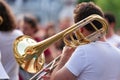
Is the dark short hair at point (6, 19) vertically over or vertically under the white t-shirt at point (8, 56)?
over

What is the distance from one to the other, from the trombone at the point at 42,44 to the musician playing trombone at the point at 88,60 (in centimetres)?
5

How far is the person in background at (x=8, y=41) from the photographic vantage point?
750 cm

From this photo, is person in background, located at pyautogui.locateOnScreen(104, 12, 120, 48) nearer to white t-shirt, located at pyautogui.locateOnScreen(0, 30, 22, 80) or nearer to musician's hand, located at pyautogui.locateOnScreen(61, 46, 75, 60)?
white t-shirt, located at pyautogui.locateOnScreen(0, 30, 22, 80)

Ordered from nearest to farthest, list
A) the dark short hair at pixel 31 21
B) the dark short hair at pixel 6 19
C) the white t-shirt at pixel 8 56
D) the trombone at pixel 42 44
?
1. the trombone at pixel 42 44
2. the white t-shirt at pixel 8 56
3. the dark short hair at pixel 6 19
4. the dark short hair at pixel 31 21

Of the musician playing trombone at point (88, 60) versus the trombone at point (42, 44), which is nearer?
the musician playing trombone at point (88, 60)

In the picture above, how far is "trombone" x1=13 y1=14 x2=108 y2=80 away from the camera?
584cm

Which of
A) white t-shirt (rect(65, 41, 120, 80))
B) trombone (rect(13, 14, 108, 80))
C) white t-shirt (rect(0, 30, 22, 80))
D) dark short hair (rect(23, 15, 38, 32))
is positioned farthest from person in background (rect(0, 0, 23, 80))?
dark short hair (rect(23, 15, 38, 32))

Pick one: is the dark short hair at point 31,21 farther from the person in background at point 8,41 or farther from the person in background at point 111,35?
the person in background at point 8,41

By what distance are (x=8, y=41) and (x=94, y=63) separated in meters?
1.98

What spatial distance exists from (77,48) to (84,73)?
232 mm

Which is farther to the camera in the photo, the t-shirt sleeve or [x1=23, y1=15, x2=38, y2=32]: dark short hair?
[x1=23, y1=15, x2=38, y2=32]: dark short hair

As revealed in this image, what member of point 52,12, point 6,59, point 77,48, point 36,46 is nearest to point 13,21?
point 6,59

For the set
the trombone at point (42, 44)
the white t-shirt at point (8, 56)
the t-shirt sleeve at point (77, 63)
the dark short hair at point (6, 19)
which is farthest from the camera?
the dark short hair at point (6, 19)

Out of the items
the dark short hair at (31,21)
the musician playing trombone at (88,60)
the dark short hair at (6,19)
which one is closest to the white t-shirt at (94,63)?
the musician playing trombone at (88,60)
